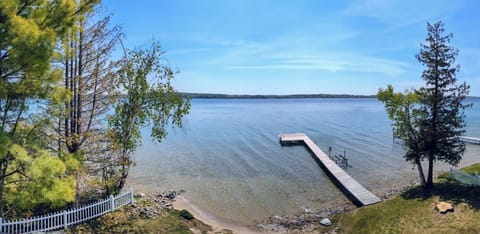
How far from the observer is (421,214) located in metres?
12.8

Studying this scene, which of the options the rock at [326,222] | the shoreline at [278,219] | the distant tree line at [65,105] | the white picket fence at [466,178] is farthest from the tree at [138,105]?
the white picket fence at [466,178]

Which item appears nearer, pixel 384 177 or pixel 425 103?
pixel 425 103

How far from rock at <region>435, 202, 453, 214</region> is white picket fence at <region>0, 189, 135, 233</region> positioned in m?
13.0

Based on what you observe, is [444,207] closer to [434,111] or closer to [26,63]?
[434,111]

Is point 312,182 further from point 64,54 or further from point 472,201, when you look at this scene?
point 64,54

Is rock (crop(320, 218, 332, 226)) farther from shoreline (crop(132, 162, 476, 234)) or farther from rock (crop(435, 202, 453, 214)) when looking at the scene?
rock (crop(435, 202, 453, 214))

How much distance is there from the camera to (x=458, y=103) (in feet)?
49.6

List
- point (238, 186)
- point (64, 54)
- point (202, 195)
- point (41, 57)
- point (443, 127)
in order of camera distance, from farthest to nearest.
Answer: point (238, 186) → point (202, 195) → point (443, 127) → point (64, 54) → point (41, 57)

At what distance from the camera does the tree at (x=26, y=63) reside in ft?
23.3

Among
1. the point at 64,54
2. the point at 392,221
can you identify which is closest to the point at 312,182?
the point at 392,221

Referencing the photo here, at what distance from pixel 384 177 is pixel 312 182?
518 cm

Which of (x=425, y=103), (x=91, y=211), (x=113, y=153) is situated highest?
(x=425, y=103)

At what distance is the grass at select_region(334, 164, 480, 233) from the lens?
38.2ft

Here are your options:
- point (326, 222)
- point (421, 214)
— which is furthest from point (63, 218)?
point (421, 214)
